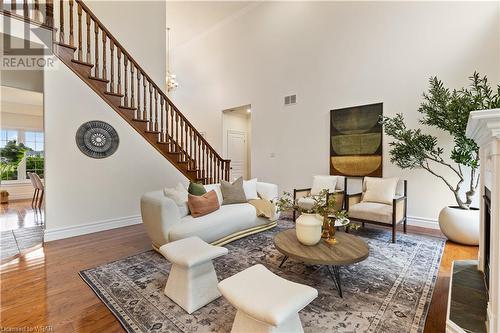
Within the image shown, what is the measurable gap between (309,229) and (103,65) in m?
4.12

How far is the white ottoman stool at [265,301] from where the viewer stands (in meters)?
1.21

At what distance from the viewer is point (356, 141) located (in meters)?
4.64

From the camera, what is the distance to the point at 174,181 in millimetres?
4867

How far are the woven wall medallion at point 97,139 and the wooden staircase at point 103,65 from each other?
378 millimetres

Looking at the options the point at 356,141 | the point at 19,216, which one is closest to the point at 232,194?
the point at 356,141

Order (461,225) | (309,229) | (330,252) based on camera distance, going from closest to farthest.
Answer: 1. (330,252)
2. (309,229)
3. (461,225)

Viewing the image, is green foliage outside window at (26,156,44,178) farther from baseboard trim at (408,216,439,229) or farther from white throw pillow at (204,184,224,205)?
baseboard trim at (408,216,439,229)

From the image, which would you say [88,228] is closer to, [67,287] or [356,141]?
[67,287]

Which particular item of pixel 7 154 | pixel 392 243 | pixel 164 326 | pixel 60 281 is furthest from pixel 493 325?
pixel 7 154

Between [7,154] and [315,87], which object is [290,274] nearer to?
[315,87]

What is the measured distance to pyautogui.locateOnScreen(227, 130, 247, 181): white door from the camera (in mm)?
7461

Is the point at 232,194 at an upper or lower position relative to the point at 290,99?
lower

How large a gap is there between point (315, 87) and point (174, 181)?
3.62 metres

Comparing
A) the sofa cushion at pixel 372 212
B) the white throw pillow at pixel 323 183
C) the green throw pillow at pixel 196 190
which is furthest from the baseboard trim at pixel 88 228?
the sofa cushion at pixel 372 212
